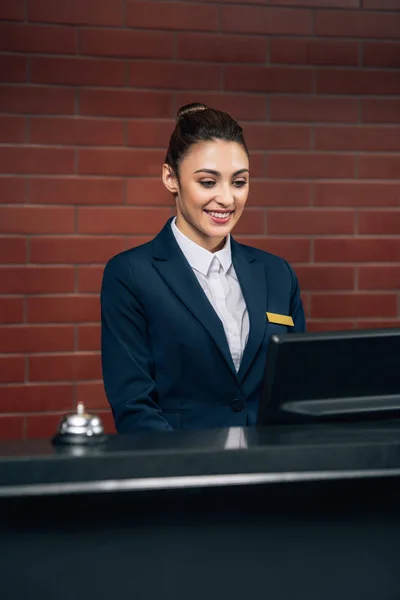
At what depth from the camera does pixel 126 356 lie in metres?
1.69

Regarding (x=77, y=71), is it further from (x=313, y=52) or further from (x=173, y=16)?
(x=313, y=52)

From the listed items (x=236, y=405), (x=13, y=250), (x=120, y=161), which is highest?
(x=120, y=161)

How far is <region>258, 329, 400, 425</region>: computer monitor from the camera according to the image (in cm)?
108

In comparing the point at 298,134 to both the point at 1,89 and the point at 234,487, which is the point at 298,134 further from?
the point at 234,487

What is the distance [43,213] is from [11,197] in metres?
0.11

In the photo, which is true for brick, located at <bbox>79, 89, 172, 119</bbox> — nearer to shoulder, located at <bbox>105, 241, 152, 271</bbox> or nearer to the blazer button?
shoulder, located at <bbox>105, 241, 152, 271</bbox>

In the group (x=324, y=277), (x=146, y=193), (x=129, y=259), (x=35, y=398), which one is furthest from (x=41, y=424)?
(x=324, y=277)

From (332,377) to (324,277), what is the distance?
1.62 m

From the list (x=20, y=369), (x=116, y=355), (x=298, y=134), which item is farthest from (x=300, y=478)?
(x=298, y=134)

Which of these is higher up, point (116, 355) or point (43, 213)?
point (43, 213)

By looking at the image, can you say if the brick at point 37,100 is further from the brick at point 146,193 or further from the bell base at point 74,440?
the bell base at point 74,440

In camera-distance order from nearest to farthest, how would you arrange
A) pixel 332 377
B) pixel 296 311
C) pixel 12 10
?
pixel 332 377 → pixel 296 311 → pixel 12 10

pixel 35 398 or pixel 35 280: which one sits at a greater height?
pixel 35 280

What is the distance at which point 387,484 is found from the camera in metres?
1.07
